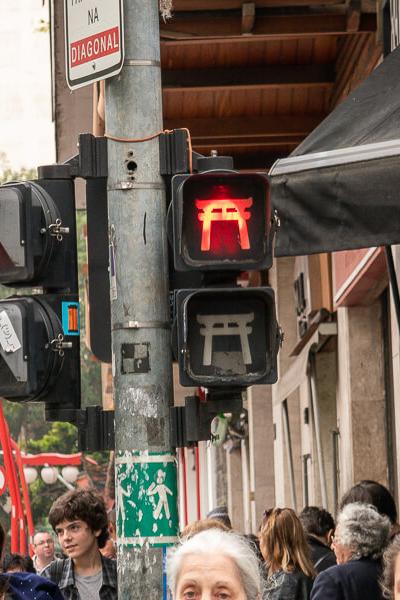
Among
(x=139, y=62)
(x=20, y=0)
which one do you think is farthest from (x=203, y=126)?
(x=20, y=0)

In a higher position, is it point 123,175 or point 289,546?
point 123,175

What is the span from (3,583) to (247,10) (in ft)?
24.6

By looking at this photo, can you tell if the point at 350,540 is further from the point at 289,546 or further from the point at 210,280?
the point at 210,280

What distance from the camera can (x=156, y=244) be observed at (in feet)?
21.2

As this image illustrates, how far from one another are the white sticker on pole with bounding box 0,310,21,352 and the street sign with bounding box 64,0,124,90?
3.61 feet

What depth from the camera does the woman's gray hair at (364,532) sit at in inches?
309

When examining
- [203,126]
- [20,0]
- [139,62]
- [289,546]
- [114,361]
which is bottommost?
[289,546]

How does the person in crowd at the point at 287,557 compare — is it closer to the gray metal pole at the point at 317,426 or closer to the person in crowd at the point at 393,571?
the person in crowd at the point at 393,571

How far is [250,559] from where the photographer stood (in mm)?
4277

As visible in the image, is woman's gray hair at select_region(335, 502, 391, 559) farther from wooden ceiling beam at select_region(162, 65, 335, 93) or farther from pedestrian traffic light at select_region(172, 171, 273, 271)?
wooden ceiling beam at select_region(162, 65, 335, 93)

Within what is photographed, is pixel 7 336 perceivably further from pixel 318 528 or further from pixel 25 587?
pixel 318 528

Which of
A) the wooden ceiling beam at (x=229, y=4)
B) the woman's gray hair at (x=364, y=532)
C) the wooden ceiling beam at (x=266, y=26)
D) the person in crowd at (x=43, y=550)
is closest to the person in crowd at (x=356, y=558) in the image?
the woman's gray hair at (x=364, y=532)

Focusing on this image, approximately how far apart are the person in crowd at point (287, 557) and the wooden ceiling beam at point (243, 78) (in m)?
6.84

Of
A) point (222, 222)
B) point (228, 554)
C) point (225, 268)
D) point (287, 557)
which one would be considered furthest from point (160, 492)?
point (287, 557)
